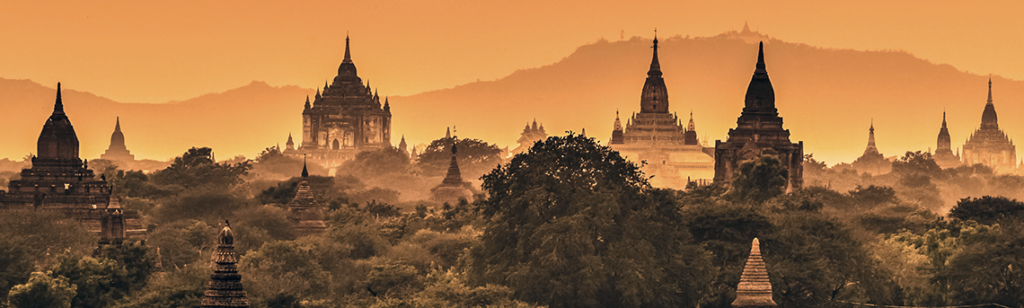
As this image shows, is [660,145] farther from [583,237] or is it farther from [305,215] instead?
[583,237]

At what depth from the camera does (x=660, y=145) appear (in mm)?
185125

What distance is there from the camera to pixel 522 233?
2485 inches

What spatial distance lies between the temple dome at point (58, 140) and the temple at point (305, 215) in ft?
32.0

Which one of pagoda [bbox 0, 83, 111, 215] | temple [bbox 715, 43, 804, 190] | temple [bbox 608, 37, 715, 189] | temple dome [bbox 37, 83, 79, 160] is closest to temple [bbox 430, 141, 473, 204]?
temple [bbox 608, 37, 715, 189]

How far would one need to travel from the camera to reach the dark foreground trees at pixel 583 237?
6025cm

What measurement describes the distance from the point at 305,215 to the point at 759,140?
3538cm

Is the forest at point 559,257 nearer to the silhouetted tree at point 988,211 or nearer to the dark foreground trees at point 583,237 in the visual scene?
the dark foreground trees at point 583,237

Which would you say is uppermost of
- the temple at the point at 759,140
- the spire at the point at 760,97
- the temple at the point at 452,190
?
the spire at the point at 760,97

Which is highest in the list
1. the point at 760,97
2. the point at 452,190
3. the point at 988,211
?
the point at 760,97

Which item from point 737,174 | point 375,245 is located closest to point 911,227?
point 737,174

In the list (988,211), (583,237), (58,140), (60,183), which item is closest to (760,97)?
(988,211)

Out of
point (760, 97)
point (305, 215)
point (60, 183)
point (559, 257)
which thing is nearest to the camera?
point (559, 257)

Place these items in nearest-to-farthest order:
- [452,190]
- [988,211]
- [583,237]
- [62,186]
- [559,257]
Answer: [559,257] < [583,237] < [62,186] < [988,211] < [452,190]

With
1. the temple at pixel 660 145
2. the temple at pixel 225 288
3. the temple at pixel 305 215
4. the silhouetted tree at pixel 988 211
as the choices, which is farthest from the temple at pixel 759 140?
the temple at pixel 225 288
